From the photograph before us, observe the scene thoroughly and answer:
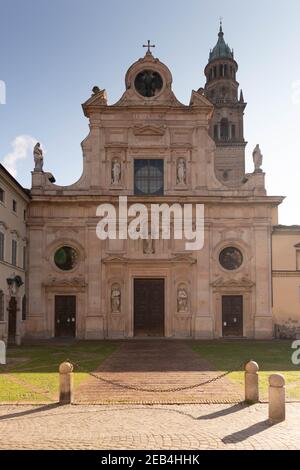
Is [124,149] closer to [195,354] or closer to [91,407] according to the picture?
[195,354]

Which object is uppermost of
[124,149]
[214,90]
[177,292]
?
[214,90]

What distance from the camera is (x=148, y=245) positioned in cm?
3797

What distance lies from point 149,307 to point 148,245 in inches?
187

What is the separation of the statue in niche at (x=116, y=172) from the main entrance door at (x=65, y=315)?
9.46 meters

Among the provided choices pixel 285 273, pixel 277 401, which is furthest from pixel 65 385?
pixel 285 273

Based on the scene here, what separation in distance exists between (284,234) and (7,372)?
82.9 feet

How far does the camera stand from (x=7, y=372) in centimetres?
1998

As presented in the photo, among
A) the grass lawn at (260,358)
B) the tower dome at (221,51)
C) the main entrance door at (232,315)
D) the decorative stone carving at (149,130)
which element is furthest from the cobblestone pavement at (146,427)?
the tower dome at (221,51)

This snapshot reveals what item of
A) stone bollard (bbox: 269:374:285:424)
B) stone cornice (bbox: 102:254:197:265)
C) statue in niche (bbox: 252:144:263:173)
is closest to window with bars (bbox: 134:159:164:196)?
stone cornice (bbox: 102:254:197:265)

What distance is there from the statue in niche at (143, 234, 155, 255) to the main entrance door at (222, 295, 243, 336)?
A: 6615 millimetres

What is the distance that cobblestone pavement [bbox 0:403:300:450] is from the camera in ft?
34.5

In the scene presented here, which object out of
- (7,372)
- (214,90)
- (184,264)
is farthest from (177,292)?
(214,90)

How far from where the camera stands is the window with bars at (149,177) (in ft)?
127

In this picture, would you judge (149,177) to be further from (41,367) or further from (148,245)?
(41,367)
